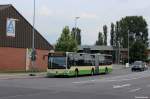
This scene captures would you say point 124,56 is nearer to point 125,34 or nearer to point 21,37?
point 125,34

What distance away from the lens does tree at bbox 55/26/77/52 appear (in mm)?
78500

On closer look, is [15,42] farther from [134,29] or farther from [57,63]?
[134,29]

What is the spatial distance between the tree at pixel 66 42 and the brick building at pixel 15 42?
8431 mm

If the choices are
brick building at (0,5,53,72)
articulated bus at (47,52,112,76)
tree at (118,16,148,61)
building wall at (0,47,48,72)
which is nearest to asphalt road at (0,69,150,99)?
articulated bus at (47,52,112,76)

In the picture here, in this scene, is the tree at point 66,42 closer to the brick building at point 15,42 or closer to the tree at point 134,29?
the brick building at point 15,42

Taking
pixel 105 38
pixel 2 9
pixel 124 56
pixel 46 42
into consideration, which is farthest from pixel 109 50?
pixel 2 9

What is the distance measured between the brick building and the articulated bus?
12881 millimetres

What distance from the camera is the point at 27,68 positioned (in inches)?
2675

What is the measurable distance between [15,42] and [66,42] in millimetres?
15387

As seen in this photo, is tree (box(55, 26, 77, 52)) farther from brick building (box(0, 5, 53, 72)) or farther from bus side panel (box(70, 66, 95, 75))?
bus side panel (box(70, 66, 95, 75))

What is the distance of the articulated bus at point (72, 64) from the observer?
47.6 metres

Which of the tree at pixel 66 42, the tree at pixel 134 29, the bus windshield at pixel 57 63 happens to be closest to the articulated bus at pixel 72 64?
the bus windshield at pixel 57 63

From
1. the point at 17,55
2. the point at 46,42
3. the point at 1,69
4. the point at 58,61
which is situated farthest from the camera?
the point at 46,42

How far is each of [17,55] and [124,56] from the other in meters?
86.8
